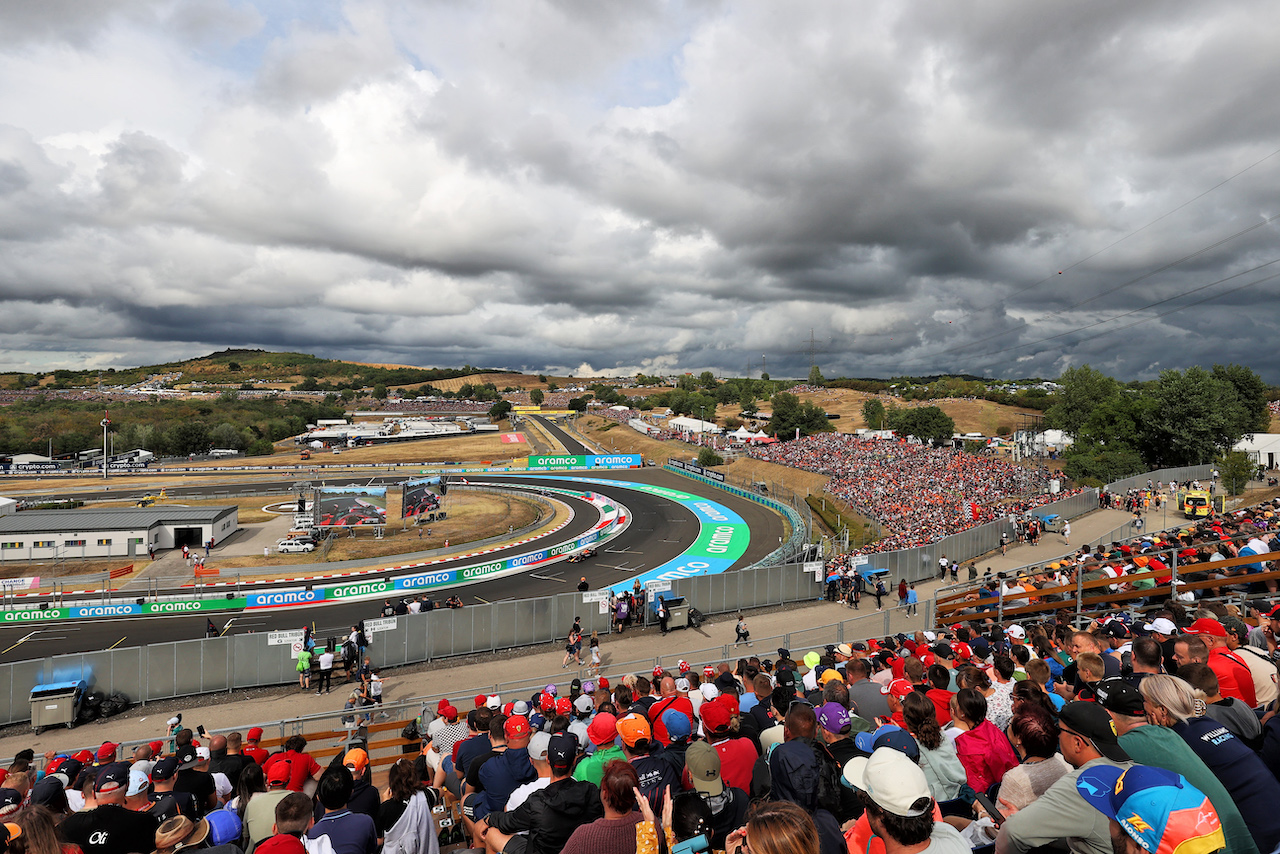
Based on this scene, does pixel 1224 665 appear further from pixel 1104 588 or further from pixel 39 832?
pixel 1104 588

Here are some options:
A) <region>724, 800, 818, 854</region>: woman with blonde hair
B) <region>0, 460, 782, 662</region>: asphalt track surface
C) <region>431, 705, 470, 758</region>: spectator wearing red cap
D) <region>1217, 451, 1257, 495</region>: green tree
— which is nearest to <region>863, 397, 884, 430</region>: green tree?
<region>0, 460, 782, 662</region>: asphalt track surface

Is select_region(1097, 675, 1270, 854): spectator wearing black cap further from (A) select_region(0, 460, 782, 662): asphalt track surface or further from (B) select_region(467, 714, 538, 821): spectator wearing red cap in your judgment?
(A) select_region(0, 460, 782, 662): asphalt track surface

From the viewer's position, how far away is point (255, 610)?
27.6 m

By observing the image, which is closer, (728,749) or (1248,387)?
(728,749)

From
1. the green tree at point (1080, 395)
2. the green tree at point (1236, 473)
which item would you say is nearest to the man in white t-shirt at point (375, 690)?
the green tree at point (1236, 473)

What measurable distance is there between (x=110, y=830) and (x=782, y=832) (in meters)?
4.74

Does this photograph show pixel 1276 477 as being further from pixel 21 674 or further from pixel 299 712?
pixel 21 674

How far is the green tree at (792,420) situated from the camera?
98.6 m

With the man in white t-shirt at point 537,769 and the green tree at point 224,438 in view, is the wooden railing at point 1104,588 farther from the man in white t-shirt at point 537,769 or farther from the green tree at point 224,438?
the green tree at point 224,438

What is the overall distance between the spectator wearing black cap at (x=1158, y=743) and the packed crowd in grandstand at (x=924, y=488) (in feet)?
87.7

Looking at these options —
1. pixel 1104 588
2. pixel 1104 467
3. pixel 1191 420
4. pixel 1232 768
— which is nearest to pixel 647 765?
pixel 1232 768

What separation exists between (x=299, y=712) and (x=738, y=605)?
15712mm

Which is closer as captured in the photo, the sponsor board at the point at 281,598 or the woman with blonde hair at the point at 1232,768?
the woman with blonde hair at the point at 1232,768

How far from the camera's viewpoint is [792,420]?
9869 centimetres
